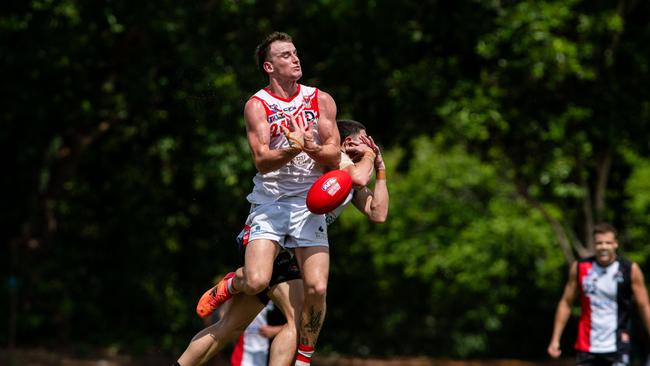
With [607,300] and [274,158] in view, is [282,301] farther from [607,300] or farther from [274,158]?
[607,300]

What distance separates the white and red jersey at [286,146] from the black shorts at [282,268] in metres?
0.35

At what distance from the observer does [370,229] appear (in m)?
32.6

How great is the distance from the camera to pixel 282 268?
793 centimetres

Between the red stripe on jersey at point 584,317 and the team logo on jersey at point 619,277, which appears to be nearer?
the team logo on jersey at point 619,277

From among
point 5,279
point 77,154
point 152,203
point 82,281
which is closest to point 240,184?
point 77,154

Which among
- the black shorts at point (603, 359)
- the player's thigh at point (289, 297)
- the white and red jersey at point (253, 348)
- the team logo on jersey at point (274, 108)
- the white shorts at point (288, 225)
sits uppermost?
the team logo on jersey at point (274, 108)

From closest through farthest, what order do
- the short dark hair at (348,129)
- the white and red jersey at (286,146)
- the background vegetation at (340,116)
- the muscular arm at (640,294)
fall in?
the white and red jersey at (286,146) → the short dark hair at (348,129) → the muscular arm at (640,294) → the background vegetation at (340,116)

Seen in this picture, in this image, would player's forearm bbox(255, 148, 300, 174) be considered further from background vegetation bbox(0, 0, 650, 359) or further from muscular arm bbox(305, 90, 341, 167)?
background vegetation bbox(0, 0, 650, 359)

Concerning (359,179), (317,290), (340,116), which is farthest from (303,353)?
(340,116)

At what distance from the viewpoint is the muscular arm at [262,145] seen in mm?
7301

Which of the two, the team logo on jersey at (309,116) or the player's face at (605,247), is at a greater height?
the team logo on jersey at (309,116)

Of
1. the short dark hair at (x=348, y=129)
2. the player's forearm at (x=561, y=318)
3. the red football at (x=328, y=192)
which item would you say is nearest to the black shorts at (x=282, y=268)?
the red football at (x=328, y=192)

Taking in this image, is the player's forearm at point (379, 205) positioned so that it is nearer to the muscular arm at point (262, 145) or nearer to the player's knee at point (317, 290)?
the player's knee at point (317, 290)

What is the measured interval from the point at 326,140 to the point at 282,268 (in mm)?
1039
